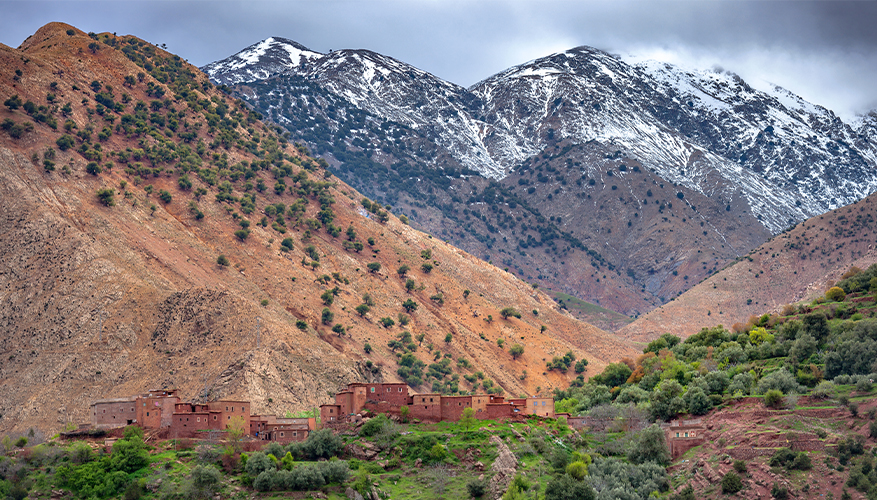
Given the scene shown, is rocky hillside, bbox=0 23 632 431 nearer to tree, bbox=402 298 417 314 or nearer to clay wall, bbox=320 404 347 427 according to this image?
tree, bbox=402 298 417 314

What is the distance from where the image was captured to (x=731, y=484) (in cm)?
5206

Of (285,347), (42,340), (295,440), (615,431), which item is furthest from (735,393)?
(42,340)

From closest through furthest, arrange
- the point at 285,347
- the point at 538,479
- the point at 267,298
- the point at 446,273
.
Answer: the point at 538,479 < the point at 285,347 < the point at 267,298 < the point at 446,273

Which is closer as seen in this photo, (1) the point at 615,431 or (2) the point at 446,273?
(1) the point at 615,431

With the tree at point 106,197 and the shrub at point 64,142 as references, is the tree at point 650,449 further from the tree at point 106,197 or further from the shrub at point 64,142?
the shrub at point 64,142

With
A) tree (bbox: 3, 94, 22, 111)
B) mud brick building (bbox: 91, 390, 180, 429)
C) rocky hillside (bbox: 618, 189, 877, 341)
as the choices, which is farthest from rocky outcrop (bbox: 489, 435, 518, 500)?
rocky hillside (bbox: 618, 189, 877, 341)

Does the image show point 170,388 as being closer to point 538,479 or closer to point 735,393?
point 538,479

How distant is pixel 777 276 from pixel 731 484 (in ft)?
301

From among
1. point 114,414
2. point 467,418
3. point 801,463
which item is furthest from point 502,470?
point 114,414

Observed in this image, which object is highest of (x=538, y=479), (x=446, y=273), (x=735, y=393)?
(x=446, y=273)

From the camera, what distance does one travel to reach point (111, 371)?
7538 centimetres

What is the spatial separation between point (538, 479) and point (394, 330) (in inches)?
1758

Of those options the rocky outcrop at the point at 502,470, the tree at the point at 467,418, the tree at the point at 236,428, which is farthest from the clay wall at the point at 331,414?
the rocky outcrop at the point at 502,470

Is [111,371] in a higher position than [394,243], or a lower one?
lower
